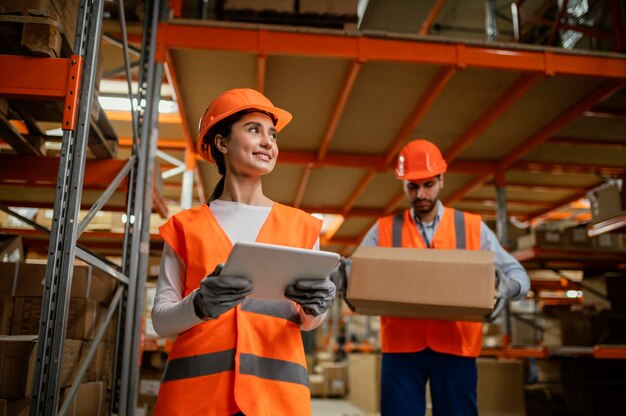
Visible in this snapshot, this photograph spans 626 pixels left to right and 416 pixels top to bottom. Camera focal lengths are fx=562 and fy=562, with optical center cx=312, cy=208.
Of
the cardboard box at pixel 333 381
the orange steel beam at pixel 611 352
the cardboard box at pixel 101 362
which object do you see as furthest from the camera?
the cardboard box at pixel 333 381

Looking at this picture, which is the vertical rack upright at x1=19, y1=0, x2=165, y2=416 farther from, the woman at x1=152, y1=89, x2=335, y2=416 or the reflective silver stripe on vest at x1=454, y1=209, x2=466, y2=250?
the reflective silver stripe on vest at x1=454, y1=209, x2=466, y2=250

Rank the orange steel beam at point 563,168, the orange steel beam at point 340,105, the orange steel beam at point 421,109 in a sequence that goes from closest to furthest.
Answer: the orange steel beam at point 340,105 < the orange steel beam at point 421,109 < the orange steel beam at point 563,168

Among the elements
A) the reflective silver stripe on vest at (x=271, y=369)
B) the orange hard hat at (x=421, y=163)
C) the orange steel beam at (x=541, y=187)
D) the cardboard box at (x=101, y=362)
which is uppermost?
the orange steel beam at (x=541, y=187)

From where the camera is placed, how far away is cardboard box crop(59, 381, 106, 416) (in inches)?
139

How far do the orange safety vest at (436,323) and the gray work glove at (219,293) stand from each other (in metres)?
1.83

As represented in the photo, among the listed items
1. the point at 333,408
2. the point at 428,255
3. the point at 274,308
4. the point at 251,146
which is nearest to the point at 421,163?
the point at 428,255

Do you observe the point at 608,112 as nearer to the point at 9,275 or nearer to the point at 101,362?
the point at 101,362

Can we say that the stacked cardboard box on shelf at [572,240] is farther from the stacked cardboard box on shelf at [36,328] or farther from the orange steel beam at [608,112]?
the stacked cardboard box on shelf at [36,328]

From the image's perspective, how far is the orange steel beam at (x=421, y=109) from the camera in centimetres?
609

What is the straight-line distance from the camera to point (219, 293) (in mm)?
1633

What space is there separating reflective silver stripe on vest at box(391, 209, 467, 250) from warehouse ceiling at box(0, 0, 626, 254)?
2.45m

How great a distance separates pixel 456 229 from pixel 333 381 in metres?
10.6

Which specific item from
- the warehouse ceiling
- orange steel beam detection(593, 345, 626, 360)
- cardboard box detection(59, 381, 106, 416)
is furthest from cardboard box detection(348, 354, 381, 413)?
cardboard box detection(59, 381, 106, 416)

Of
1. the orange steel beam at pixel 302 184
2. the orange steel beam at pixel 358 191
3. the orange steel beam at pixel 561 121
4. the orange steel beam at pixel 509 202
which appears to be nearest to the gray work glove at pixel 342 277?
the orange steel beam at pixel 561 121
